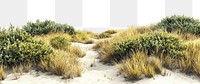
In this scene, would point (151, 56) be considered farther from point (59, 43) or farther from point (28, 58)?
point (59, 43)

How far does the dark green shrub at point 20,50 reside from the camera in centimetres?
1107

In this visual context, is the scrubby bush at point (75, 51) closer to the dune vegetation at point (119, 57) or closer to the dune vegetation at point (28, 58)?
the dune vegetation at point (119, 57)

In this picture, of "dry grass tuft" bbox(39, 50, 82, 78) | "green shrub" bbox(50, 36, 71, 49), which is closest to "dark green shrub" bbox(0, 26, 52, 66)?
"dry grass tuft" bbox(39, 50, 82, 78)

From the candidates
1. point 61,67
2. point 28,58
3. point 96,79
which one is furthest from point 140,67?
point 28,58

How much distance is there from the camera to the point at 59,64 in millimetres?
10594

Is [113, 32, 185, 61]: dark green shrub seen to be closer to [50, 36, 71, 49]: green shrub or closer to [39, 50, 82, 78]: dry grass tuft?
[39, 50, 82, 78]: dry grass tuft

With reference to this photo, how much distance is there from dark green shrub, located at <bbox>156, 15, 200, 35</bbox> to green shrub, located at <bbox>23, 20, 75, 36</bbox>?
5139mm

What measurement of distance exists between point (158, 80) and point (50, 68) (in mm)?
3080

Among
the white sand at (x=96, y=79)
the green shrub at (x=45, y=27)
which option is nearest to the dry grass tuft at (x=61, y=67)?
the white sand at (x=96, y=79)

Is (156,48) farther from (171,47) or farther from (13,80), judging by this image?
(13,80)

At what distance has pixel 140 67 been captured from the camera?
34.2ft

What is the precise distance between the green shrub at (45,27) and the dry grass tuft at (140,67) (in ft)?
30.1

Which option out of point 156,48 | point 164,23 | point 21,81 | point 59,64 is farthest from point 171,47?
point 164,23

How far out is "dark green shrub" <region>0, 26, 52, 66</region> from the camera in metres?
11.1
